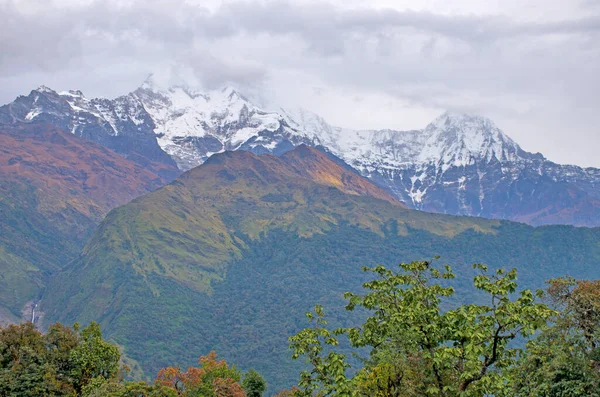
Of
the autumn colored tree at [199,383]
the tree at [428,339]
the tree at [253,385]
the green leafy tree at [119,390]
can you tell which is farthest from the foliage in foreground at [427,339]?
the tree at [253,385]

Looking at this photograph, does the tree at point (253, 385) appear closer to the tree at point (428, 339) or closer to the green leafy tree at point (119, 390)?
the green leafy tree at point (119, 390)

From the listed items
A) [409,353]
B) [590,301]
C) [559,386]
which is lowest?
[409,353]

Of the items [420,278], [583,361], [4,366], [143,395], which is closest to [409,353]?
[420,278]

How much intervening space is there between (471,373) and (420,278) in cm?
693

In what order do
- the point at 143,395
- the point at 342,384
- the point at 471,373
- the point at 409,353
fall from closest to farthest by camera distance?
1. the point at 471,373
2. the point at 342,384
3. the point at 409,353
4. the point at 143,395

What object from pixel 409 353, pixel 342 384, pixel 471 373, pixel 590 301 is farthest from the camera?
pixel 590 301

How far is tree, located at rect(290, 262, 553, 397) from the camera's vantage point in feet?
110

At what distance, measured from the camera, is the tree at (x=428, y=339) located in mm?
33531

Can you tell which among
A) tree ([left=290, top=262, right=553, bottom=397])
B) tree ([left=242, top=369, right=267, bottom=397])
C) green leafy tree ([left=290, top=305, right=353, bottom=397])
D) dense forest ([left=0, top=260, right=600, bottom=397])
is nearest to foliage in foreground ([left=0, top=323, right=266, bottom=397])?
tree ([left=242, top=369, right=267, bottom=397])

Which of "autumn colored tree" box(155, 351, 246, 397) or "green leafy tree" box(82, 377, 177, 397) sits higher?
"autumn colored tree" box(155, 351, 246, 397)

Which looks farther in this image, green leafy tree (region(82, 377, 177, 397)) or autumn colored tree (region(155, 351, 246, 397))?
autumn colored tree (region(155, 351, 246, 397))

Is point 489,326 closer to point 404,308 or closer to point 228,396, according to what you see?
point 404,308

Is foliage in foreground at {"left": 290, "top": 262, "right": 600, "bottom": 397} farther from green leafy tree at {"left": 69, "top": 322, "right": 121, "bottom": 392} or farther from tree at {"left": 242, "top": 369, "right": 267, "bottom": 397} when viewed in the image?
tree at {"left": 242, "top": 369, "right": 267, "bottom": 397}

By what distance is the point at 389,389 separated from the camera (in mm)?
39156
